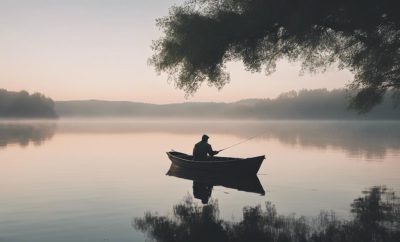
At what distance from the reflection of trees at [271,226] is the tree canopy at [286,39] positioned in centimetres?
671

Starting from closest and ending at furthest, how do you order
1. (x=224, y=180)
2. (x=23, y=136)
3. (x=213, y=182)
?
(x=213, y=182) < (x=224, y=180) < (x=23, y=136)

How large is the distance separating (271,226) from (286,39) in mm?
9640

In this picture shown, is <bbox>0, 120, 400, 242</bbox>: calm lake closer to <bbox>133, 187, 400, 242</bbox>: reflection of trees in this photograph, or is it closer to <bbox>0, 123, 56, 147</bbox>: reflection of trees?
<bbox>133, 187, 400, 242</bbox>: reflection of trees

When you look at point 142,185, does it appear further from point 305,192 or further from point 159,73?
point 305,192

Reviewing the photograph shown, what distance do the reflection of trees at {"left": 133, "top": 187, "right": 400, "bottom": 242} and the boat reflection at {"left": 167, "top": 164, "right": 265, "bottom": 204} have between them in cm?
403

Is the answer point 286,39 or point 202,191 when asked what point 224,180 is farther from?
point 286,39

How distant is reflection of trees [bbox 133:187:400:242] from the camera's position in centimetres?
1284

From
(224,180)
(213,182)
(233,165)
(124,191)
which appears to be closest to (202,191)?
(213,182)

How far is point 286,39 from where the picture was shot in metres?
20.6

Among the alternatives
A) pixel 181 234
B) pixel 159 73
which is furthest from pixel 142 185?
pixel 181 234

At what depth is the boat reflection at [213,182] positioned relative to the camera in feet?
71.8

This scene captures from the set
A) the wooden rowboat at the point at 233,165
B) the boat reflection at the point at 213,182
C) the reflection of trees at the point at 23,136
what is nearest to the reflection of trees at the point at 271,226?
the boat reflection at the point at 213,182

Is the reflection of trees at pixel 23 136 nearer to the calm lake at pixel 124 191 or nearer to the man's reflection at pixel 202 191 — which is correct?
the calm lake at pixel 124 191

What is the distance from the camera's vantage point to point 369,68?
20750 millimetres
